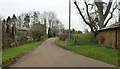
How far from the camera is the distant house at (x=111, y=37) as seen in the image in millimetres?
13412

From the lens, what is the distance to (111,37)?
48.9 ft

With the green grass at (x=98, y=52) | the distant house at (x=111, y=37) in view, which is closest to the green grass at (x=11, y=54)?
the green grass at (x=98, y=52)

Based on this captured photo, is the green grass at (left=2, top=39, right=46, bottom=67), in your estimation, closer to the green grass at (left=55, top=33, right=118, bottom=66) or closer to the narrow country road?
the narrow country road

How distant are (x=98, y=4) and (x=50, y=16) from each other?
153 feet

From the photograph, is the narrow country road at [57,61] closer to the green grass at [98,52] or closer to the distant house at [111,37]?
the green grass at [98,52]

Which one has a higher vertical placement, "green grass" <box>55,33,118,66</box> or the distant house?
the distant house

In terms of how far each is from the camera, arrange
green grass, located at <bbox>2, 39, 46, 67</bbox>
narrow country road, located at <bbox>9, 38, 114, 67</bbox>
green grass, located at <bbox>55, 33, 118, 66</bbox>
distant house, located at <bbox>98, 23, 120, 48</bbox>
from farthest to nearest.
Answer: distant house, located at <bbox>98, 23, 120, 48</bbox> → green grass, located at <bbox>2, 39, 46, 67</bbox> → green grass, located at <bbox>55, 33, 118, 66</bbox> → narrow country road, located at <bbox>9, 38, 114, 67</bbox>

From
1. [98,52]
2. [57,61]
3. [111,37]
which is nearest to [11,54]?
[57,61]

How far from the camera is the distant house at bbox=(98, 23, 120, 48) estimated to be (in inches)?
528

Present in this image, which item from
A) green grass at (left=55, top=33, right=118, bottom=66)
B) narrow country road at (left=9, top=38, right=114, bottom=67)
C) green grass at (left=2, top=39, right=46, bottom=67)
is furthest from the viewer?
green grass at (left=2, top=39, right=46, bottom=67)

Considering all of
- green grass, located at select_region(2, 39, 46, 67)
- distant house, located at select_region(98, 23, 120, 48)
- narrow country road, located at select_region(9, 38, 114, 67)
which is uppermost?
distant house, located at select_region(98, 23, 120, 48)

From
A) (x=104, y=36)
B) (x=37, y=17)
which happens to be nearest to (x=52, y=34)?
(x=37, y=17)

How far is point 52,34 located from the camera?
70.6 meters

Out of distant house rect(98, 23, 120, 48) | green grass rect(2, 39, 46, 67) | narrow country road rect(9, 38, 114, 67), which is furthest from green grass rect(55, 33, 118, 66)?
green grass rect(2, 39, 46, 67)
